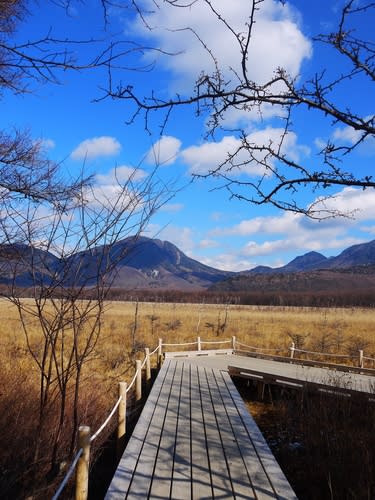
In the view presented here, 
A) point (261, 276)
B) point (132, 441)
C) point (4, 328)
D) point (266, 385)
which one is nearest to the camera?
point (132, 441)

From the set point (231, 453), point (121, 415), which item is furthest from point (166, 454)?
point (121, 415)

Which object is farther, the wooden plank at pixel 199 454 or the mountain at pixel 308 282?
the mountain at pixel 308 282

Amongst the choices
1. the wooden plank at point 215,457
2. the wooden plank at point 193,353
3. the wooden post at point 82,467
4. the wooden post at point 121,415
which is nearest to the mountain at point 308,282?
the wooden plank at point 193,353

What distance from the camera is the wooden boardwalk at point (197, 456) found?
3.95 meters

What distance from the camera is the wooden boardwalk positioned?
395 cm

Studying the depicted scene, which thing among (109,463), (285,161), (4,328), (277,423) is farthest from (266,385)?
(4,328)

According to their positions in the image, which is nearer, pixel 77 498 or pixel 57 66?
pixel 57 66

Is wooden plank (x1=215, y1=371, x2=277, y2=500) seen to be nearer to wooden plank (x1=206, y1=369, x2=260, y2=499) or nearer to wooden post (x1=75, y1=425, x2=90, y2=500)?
wooden plank (x1=206, y1=369, x2=260, y2=499)

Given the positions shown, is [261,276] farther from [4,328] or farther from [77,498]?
[77,498]

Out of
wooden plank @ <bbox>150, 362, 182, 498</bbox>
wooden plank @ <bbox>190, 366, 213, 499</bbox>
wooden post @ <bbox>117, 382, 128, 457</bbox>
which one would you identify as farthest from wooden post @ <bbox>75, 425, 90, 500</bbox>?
wooden post @ <bbox>117, 382, 128, 457</bbox>

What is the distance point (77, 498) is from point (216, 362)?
10167mm

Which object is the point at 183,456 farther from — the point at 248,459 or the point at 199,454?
the point at 248,459

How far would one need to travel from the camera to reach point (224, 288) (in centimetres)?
16400

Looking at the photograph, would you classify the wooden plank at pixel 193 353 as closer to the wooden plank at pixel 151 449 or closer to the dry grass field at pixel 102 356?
the dry grass field at pixel 102 356
